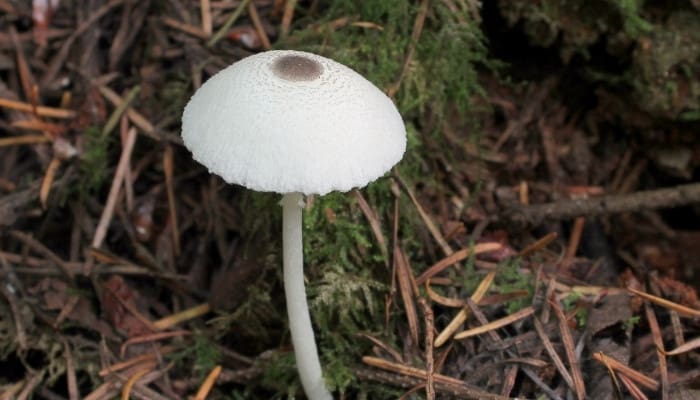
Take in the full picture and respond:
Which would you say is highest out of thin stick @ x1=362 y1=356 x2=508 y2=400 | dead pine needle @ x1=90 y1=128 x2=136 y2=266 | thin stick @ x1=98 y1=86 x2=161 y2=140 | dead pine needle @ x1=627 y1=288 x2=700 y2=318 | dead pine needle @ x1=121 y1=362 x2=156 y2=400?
thin stick @ x1=98 y1=86 x2=161 y2=140

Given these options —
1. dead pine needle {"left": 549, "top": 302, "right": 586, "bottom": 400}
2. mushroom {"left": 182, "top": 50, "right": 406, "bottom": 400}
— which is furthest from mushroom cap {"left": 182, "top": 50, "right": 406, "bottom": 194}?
dead pine needle {"left": 549, "top": 302, "right": 586, "bottom": 400}

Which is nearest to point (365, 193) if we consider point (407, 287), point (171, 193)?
point (407, 287)

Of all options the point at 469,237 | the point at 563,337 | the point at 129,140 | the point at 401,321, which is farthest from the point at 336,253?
the point at 129,140

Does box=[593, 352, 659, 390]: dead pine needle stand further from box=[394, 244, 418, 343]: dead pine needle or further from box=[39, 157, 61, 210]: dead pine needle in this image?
box=[39, 157, 61, 210]: dead pine needle

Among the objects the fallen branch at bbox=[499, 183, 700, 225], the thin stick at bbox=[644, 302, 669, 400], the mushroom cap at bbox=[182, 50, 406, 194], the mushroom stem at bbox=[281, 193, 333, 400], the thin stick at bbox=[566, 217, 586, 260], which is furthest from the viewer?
the thin stick at bbox=[566, 217, 586, 260]

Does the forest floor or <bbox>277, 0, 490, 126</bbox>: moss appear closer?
the forest floor

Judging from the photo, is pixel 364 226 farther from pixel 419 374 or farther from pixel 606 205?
pixel 606 205

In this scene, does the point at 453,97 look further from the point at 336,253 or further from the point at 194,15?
the point at 194,15
